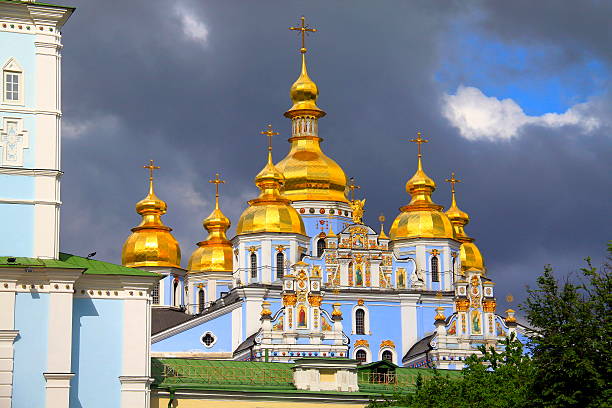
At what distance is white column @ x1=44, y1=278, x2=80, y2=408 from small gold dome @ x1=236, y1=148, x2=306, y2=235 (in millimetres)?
32498

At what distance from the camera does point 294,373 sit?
136ft

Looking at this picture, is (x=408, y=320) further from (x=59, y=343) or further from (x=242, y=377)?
(x=59, y=343)

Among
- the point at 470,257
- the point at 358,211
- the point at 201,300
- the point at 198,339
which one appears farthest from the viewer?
the point at 201,300

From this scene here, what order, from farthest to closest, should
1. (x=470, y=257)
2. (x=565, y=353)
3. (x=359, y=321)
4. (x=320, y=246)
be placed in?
1. (x=470, y=257)
2. (x=320, y=246)
3. (x=359, y=321)
4. (x=565, y=353)

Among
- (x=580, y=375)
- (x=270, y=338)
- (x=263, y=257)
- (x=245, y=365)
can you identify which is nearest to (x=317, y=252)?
(x=263, y=257)

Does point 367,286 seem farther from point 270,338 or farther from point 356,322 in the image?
point 270,338

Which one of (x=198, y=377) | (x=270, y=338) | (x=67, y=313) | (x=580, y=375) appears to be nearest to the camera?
(x=580, y=375)

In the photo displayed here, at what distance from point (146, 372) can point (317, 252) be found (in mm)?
32784

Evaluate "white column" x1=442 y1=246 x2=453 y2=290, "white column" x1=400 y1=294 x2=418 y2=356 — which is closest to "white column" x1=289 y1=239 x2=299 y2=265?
"white column" x1=400 y1=294 x2=418 y2=356

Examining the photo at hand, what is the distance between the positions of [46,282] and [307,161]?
124ft

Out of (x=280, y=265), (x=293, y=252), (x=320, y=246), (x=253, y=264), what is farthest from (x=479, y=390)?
(x=320, y=246)

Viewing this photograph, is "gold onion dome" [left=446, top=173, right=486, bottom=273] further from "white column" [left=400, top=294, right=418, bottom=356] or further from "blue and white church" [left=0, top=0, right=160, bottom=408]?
"blue and white church" [left=0, top=0, right=160, bottom=408]

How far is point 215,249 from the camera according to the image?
77.8 metres

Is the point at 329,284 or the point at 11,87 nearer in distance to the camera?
the point at 11,87
